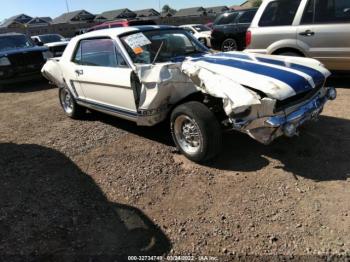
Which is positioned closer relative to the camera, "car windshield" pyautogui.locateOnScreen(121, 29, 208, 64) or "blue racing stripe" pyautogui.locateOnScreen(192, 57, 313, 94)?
"blue racing stripe" pyautogui.locateOnScreen(192, 57, 313, 94)

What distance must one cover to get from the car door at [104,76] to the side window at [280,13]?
11.5 ft

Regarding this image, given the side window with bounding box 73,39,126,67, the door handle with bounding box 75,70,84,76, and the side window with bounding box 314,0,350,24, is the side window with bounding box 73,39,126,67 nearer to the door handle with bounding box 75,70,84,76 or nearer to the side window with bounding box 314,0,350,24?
the door handle with bounding box 75,70,84,76

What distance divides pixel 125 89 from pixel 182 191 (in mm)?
1751

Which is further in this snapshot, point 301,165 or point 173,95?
point 173,95

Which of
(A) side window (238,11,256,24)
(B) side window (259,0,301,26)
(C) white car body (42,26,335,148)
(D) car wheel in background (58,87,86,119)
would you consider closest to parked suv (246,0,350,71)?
(B) side window (259,0,301,26)

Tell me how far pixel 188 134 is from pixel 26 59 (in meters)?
8.53

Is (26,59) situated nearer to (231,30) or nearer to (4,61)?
(4,61)

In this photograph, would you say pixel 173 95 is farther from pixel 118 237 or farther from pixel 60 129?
pixel 60 129

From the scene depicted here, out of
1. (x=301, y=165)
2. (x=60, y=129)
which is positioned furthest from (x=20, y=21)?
(x=301, y=165)

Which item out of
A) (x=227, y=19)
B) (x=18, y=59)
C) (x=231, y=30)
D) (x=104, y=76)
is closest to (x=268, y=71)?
(x=104, y=76)

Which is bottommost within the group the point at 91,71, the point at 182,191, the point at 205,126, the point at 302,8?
the point at 182,191

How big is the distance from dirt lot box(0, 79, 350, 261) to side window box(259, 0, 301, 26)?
7.46 ft

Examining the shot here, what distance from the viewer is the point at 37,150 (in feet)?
17.9

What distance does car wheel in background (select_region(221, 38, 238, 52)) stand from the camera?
1296cm
